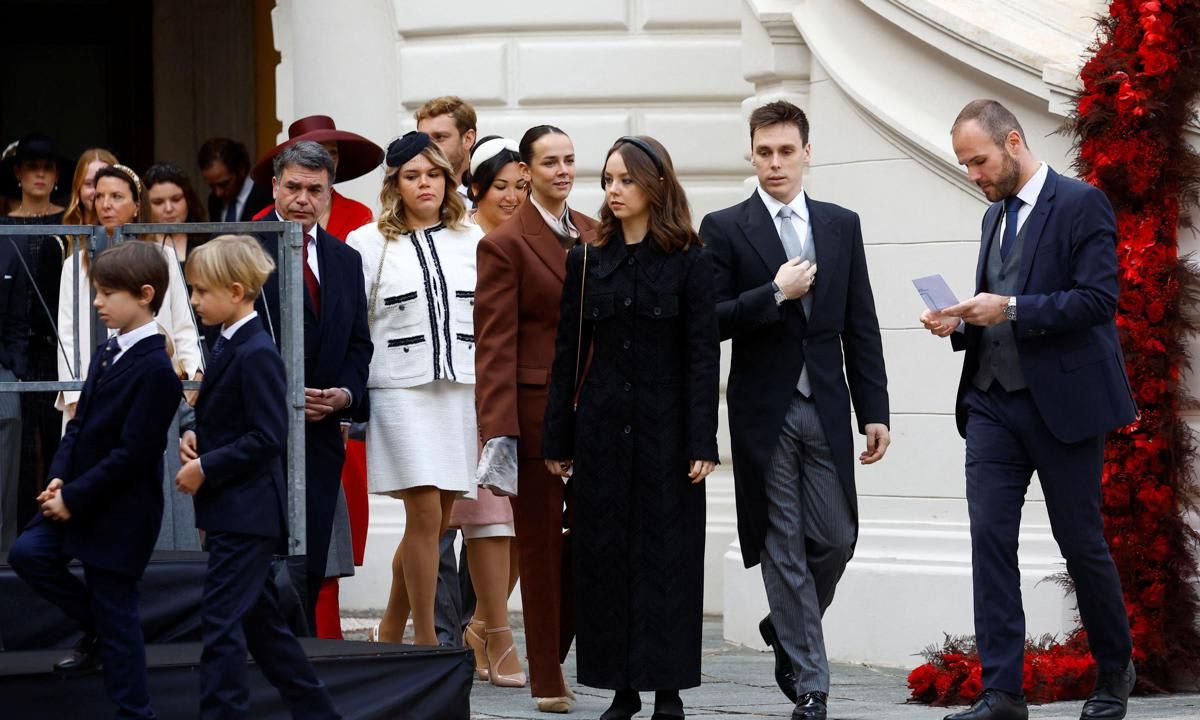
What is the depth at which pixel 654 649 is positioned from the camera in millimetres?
6742

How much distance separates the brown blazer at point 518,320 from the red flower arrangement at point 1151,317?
1.62m

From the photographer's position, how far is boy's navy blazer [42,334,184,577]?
19.6 ft

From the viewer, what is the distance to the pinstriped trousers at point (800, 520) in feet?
23.0

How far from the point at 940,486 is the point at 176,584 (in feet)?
10.6

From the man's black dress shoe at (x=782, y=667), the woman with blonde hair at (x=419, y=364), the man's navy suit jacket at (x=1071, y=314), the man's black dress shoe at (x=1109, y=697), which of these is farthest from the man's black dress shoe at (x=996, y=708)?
the woman with blonde hair at (x=419, y=364)

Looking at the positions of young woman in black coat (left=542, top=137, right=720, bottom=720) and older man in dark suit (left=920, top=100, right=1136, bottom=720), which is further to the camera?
young woman in black coat (left=542, top=137, right=720, bottom=720)

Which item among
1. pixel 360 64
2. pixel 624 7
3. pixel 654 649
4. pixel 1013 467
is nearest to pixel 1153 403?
pixel 1013 467

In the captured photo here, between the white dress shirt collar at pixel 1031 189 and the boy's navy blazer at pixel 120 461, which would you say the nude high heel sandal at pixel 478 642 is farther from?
the white dress shirt collar at pixel 1031 189

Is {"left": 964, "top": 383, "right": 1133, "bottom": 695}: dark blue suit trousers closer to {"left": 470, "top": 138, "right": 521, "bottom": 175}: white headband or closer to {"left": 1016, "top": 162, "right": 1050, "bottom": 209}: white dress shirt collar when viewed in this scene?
{"left": 1016, "top": 162, "right": 1050, "bottom": 209}: white dress shirt collar

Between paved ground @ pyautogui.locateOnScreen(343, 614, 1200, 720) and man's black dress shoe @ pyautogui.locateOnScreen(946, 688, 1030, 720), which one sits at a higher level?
man's black dress shoe @ pyautogui.locateOnScreen(946, 688, 1030, 720)

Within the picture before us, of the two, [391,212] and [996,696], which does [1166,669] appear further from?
[391,212]

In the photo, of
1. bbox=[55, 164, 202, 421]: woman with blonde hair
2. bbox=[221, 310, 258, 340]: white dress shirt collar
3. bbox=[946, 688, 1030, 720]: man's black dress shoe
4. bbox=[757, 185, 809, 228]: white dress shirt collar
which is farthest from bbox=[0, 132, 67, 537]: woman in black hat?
bbox=[946, 688, 1030, 720]: man's black dress shoe

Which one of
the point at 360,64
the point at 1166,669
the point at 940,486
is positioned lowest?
the point at 1166,669

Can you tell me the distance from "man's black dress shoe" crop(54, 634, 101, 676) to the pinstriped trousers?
2.08 m
